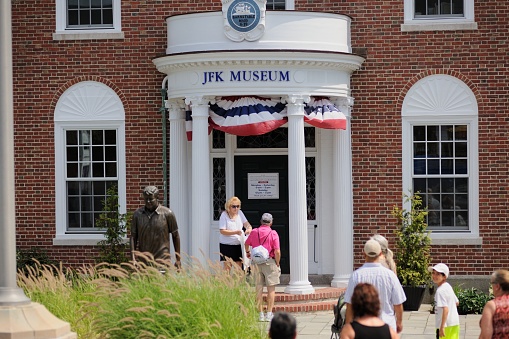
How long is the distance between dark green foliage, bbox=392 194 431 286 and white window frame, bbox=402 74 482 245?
1.63 ft

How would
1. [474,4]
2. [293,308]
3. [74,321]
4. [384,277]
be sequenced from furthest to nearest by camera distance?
1. [474,4]
2. [293,308]
3. [74,321]
4. [384,277]

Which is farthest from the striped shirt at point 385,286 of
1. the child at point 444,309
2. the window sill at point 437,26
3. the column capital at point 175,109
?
the window sill at point 437,26

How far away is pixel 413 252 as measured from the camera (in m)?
19.7

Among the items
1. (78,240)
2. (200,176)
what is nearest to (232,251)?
(200,176)

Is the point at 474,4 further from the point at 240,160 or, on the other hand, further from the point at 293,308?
the point at 293,308

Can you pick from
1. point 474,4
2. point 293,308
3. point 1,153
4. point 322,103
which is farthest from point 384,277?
point 474,4

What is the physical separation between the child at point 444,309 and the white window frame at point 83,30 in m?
10.2

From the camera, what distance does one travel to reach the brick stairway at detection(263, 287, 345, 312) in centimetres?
1891

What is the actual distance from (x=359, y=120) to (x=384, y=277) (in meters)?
9.71

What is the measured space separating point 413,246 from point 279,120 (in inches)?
127

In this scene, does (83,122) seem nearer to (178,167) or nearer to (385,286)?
(178,167)

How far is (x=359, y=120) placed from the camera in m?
20.7

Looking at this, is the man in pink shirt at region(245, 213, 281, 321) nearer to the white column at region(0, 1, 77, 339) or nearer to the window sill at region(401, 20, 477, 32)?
the window sill at region(401, 20, 477, 32)

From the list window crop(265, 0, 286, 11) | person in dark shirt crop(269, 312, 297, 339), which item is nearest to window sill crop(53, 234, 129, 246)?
window crop(265, 0, 286, 11)
